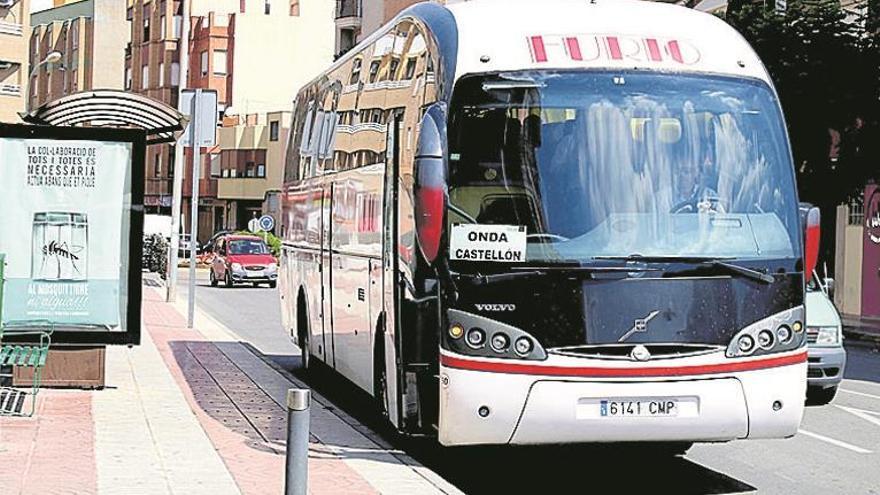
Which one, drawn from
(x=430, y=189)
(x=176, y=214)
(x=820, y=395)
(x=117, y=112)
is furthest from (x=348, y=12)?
(x=430, y=189)

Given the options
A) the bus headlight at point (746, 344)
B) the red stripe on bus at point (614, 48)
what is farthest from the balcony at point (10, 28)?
the bus headlight at point (746, 344)

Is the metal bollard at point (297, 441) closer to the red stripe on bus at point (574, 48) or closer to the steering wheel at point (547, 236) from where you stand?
the steering wheel at point (547, 236)

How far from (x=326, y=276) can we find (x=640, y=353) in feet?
20.9

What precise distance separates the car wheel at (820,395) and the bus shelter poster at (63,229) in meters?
6.86

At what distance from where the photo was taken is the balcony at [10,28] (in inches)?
2265

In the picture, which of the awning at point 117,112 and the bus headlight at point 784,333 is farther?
the awning at point 117,112

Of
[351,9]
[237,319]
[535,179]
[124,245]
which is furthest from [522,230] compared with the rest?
[351,9]

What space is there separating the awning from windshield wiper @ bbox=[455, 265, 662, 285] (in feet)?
18.0

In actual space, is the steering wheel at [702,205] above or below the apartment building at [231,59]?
below

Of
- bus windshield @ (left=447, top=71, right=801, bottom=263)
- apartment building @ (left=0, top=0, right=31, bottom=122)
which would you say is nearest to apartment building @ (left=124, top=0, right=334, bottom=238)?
apartment building @ (left=0, top=0, right=31, bottom=122)

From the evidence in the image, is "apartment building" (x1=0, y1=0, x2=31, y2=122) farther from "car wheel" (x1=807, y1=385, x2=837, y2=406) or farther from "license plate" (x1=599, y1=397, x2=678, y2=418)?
"license plate" (x1=599, y1=397, x2=678, y2=418)

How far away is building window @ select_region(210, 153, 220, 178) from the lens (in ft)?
305

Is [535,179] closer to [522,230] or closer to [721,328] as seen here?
[522,230]

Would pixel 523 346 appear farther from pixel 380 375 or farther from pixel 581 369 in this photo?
pixel 380 375
